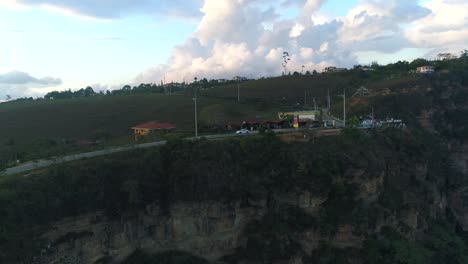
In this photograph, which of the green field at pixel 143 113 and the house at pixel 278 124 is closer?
the green field at pixel 143 113

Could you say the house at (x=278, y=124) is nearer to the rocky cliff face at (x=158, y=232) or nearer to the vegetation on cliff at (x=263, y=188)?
the vegetation on cliff at (x=263, y=188)

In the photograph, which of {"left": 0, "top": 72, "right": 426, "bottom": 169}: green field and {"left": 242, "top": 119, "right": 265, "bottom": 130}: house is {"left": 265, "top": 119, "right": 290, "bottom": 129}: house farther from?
{"left": 0, "top": 72, "right": 426, "bottom": 169}: green field

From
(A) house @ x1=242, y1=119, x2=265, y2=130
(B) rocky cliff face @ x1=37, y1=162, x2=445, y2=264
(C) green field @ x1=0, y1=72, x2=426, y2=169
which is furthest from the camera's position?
(A) house @ x1=242, y1=119, x2=265, y2=130

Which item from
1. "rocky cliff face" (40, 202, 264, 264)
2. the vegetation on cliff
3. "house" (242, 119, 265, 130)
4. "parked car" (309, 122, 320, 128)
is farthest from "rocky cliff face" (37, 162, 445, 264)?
"house" (242, 119, 265, 130)

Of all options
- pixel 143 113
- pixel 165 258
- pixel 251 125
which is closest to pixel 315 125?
pixel 251 125

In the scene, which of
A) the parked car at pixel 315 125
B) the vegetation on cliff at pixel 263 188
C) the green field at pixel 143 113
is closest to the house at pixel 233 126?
the green field at pixel 143 113

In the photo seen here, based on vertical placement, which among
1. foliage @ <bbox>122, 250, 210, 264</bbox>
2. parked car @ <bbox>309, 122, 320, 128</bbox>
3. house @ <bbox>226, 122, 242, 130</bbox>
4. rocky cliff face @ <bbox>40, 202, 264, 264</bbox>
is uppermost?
house @ <bbox>226, 122, 242, 130</bbox>

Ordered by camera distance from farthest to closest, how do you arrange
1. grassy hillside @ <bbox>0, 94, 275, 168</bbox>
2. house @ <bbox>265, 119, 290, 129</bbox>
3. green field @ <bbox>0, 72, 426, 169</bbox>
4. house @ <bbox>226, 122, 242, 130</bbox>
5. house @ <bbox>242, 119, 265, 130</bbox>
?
house @ <bbox>265, 119, 290, 129</bbox>, grassy hillside @ <bbox>0, 94, 275, 168</bbox>, house @ <bbox>226, 122, 242, 130</bbox>, house @ <bbox>242, 119, 265, 130</bbox>, green field @ <bbox>0, 72, 426, 169</bbox>

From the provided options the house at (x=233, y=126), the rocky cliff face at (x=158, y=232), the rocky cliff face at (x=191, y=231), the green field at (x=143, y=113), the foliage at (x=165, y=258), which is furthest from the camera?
the house at (x=233, y=126)

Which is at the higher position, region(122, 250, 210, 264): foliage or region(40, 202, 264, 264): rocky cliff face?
region(40, 202, 264, 264): rocky cliff face

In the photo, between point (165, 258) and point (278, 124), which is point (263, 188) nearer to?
point (165, 258)

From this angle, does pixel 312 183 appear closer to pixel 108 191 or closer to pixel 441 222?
pixel 108 191

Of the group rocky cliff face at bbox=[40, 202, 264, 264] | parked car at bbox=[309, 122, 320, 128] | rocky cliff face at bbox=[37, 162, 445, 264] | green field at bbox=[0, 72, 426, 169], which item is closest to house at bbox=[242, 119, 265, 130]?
green field at bbox=[0, 72, 426, 169]

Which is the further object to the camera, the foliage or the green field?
the green field
